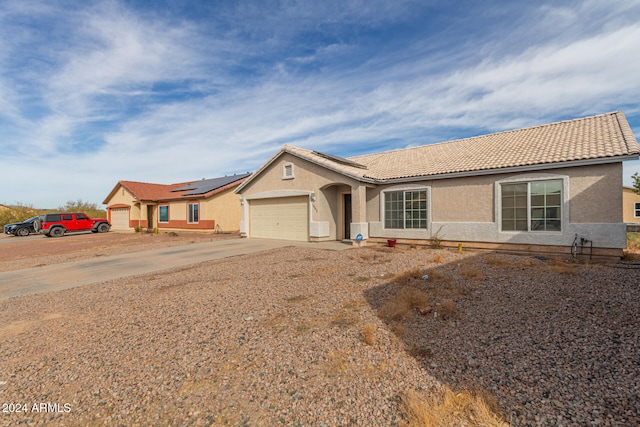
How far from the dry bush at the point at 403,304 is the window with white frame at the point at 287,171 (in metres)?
11.5

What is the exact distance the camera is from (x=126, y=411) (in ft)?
10.1

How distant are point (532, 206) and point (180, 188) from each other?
1101 inches

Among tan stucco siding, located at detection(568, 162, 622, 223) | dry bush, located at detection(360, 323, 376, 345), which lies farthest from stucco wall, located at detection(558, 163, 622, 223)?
dry bush, located at detection(360, 323, 376, 345)

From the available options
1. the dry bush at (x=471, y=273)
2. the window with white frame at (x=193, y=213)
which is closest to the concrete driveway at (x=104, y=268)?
the dry bush at (x=471, y=273)

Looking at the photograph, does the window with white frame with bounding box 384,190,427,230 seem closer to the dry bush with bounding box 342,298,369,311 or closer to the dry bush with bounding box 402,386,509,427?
the dry bush with bounding box 342,298,369,311

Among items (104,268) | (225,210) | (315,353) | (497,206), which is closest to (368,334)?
(315,353)

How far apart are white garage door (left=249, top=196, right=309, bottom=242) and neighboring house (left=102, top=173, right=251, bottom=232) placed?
5809 mm

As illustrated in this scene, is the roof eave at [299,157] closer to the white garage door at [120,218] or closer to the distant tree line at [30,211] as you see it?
the white garage door at [120,218]

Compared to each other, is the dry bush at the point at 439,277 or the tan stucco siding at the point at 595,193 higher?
the tan stucco siding at the point at 595,193

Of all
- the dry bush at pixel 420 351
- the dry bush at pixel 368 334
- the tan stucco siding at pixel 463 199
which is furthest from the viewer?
the tan stucco siding at pixel 463 199

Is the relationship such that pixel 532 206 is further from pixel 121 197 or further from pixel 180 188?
pixel 121 197

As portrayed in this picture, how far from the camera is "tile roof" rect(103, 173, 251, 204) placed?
2397cm

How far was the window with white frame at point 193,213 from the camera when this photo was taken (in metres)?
23.8

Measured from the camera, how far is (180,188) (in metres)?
29.0
